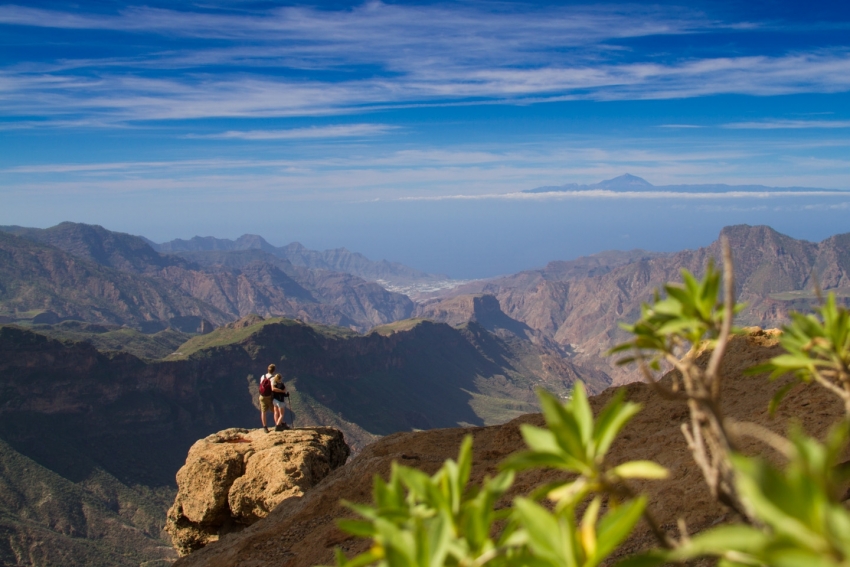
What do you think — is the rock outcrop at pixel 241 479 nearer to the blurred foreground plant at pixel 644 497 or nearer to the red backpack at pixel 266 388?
the red backpack at pixel 266 388

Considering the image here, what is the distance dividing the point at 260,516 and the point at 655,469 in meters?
17.7

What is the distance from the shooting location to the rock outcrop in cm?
1798

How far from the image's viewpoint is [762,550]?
1.96 metres

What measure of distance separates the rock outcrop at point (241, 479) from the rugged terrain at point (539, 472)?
5.55ft

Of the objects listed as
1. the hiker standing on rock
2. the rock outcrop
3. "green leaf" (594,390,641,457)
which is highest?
"green leaf" (594,390,641,457)

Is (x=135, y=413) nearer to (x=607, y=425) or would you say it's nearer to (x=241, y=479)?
(x=241, y=479)

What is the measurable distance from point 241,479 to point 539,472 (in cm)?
1015

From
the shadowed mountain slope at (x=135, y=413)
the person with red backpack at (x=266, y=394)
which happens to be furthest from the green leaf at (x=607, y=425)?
the shadowed mountain slope at (x=135, y=413)

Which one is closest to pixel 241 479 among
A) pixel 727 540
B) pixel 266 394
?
pixel 266 394

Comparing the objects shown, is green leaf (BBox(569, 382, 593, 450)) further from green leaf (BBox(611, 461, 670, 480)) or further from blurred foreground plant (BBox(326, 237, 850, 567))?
green leaf (BBox(611, 461, 670, 480))

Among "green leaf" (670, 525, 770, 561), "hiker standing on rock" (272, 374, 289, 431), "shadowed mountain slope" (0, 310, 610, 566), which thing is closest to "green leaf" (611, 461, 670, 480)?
"green leaf" (670, 525, 770, 561)

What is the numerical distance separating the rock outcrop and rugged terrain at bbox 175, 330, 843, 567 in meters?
1.69

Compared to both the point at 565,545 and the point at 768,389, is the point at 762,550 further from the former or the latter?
the point at 768,389

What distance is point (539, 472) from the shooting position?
12680mm
